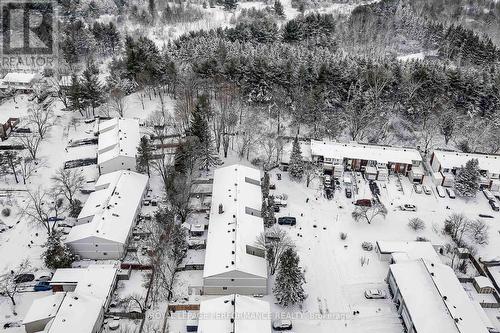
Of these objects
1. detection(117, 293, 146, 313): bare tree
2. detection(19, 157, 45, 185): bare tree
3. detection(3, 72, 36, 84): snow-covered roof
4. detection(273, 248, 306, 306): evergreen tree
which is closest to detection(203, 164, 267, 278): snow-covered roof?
detection(273, 248, 306, 306): evergreen tree

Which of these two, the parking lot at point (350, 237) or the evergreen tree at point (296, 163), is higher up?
the evergreen tree at point (296, 163)

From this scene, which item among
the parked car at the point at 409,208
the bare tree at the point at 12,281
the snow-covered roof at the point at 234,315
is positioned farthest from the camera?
the parked car at the point at 409,208

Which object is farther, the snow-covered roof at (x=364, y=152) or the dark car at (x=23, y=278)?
the snow-covered roof at (x=364, y=152)

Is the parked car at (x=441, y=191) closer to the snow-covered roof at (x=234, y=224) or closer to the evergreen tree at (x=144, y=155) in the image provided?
the snow-covered roof at (x=234, y=224)

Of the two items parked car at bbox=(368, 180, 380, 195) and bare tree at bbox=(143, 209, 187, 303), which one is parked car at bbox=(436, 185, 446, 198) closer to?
parked car at bbox=(368, 180, 380, 195)

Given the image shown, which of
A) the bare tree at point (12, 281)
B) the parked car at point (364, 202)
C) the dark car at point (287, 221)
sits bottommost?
the bare tree at point (12, 281)

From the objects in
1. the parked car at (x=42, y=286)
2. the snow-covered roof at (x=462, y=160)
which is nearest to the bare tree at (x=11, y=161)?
the parked car at (x=42, y=286)

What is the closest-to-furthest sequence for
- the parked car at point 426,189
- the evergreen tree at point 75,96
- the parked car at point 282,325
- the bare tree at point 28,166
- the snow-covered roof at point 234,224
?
1. the parked car at point 282,325
2. the snow-covered roof at point 234,224
3. the parked car at point 426,189
4. the bare tree at point 28,166
5. the evergreen tree at point 75,96

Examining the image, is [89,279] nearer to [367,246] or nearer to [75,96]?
[367,246]
